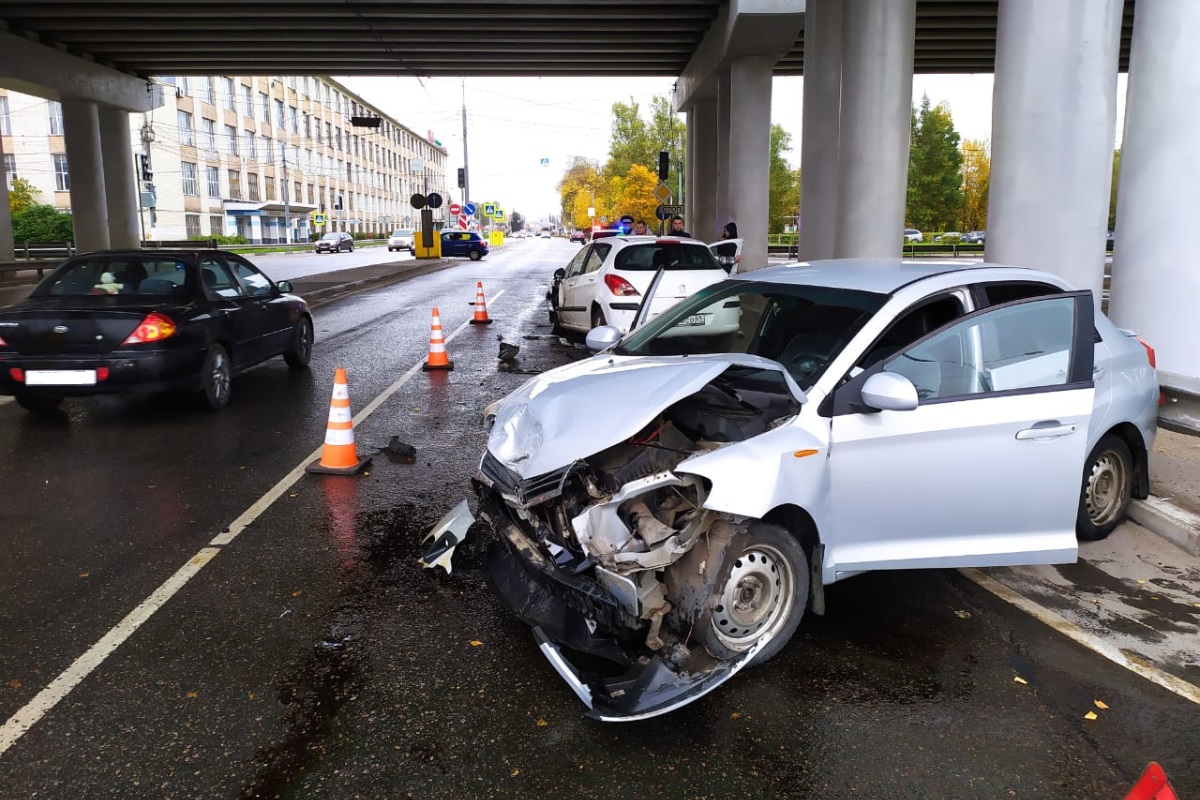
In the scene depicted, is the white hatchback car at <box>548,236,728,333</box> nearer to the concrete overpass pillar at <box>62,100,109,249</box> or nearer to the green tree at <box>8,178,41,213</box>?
the concrete overpass pillar at <box>62,100,109,249</box>

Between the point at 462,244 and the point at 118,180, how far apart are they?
1981 cm

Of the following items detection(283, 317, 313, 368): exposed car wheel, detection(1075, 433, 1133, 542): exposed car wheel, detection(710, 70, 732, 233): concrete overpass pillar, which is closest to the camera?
detection(1075, 433, 1133, 542): exposed car wheel

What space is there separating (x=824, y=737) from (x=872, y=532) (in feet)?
3.42

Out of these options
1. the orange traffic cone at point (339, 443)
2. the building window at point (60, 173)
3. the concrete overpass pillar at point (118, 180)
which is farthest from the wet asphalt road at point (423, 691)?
the building window at point (60, 173)

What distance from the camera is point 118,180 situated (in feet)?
114

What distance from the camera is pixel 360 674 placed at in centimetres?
375

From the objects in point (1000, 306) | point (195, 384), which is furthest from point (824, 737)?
point (195, 384)

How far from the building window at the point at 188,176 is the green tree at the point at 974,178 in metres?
57.6

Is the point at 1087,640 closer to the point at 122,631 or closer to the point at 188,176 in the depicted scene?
the point at 122,631

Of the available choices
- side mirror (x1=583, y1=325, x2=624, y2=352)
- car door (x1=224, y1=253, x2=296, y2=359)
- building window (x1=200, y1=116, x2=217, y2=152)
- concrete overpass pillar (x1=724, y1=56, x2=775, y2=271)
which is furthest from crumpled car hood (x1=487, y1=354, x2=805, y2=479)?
building window (x1=200, y1=116, x2=217, y2=152)

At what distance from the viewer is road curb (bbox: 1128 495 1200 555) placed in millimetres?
5320

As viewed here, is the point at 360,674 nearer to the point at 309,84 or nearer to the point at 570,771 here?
the point at 570,771

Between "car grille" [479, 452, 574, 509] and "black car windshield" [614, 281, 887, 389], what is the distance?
1391 mm

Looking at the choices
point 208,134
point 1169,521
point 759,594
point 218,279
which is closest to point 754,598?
point 759,594
